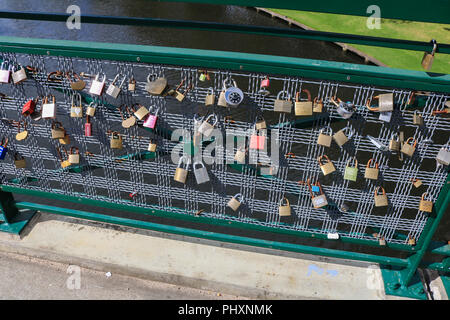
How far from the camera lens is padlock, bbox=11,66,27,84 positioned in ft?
11.2

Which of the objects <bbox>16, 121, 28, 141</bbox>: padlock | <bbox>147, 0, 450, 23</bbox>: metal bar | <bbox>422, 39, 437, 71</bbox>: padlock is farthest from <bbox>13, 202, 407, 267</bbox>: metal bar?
<bbox>147, 0, 450, 23</bbox>: metal bar

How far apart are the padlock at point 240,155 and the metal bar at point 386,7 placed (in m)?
1.26

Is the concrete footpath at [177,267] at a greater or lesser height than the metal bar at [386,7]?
lesser

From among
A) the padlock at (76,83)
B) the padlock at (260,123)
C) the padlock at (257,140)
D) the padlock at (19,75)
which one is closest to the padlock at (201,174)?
the padlock at (257,140)

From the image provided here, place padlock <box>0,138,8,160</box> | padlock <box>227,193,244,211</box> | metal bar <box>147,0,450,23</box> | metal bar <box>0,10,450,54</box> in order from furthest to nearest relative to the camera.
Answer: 1. padlock <box>0,138,8,160</box>
2. padlock <box>227,193,244,211</box>
3. metal bar <box>0,10,450,54</box>
4. metal bar <box>147,0,450,23</box>

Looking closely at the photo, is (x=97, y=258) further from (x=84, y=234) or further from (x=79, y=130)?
(x=79, y=130)

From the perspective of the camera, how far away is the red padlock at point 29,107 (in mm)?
3577

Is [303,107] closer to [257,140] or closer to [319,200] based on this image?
[257,140]

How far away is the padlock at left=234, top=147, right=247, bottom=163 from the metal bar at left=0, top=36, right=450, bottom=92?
778mm

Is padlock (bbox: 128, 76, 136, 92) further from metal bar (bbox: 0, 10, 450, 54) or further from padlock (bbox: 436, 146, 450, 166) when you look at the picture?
padlock (bbox: 436, 146, 450, 166)

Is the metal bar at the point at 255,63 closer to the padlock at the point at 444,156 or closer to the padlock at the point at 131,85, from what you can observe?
the padlock at the point at 131,85

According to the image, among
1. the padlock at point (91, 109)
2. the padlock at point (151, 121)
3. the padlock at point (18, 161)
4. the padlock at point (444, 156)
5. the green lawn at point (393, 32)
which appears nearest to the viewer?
the padlock at point (444, 156)

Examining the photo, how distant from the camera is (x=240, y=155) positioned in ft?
11.3
